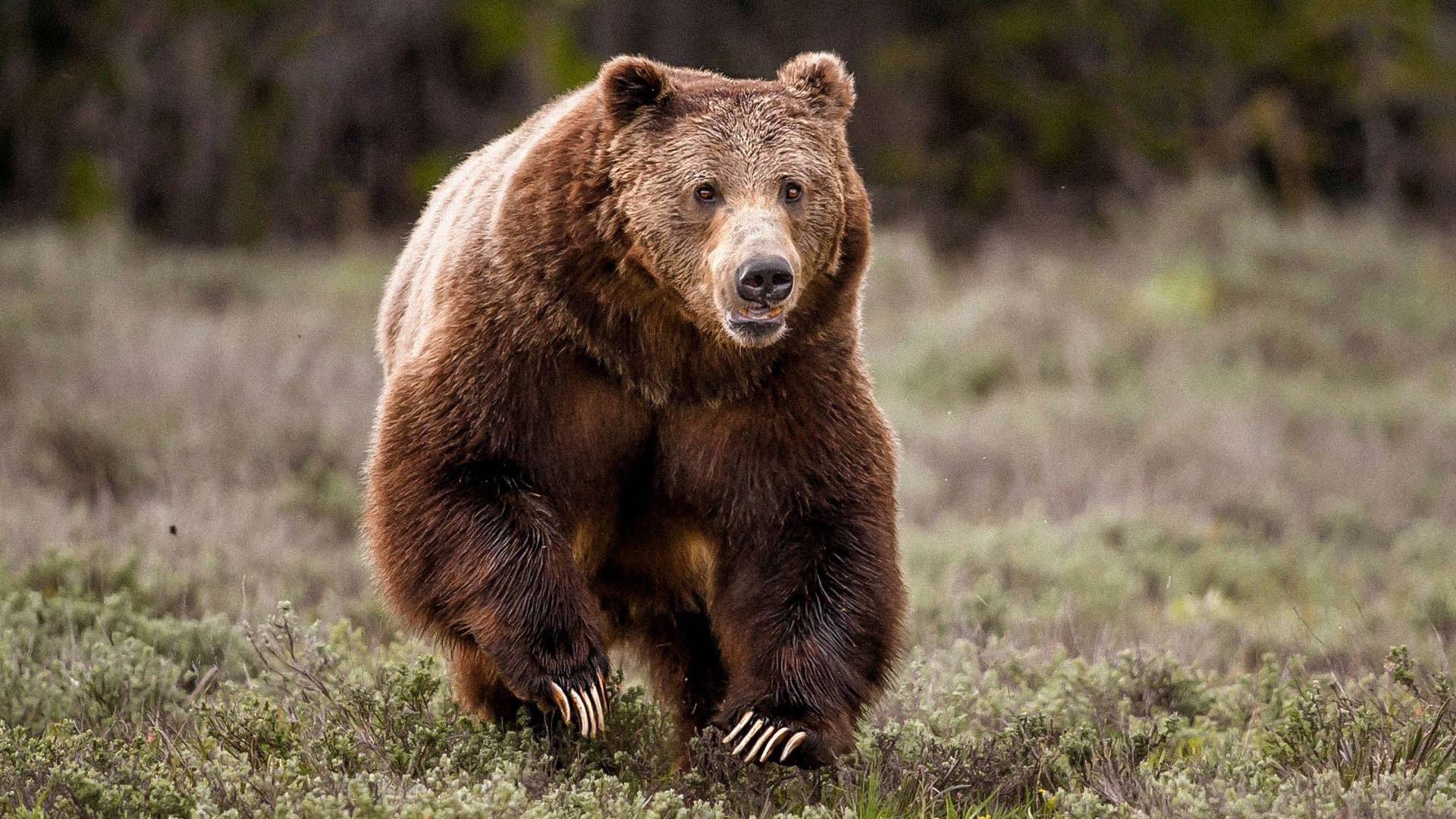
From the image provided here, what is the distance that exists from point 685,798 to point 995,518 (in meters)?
5.09

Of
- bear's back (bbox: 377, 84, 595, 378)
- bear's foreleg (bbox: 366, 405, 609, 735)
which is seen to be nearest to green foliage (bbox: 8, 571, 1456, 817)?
bear's foreleg (bbox: 366, 405, 609, 735)

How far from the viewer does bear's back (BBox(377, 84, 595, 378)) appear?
14.9 feet

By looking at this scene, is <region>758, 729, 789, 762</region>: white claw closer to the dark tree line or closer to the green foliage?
the green foliage

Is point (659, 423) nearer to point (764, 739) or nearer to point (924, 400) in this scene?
point (764, 739)

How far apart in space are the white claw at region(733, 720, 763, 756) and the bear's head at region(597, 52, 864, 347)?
0.91m

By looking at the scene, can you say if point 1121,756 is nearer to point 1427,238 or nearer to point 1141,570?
point 1141,570

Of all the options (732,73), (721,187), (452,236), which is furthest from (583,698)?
(732,73)

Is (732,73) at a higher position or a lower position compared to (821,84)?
lower

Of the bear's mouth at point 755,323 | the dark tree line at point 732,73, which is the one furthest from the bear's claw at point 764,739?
the dark tree line at point 732,73

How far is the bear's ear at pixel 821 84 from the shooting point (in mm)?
4664

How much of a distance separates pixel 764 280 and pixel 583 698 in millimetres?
1080

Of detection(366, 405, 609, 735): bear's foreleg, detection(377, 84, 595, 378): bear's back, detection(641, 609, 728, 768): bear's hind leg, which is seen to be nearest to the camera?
detection(366, 405, 609, 735): bear's foreleg

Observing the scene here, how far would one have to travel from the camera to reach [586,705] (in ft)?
13.5

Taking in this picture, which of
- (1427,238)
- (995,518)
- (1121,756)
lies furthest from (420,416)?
(1427,238)
